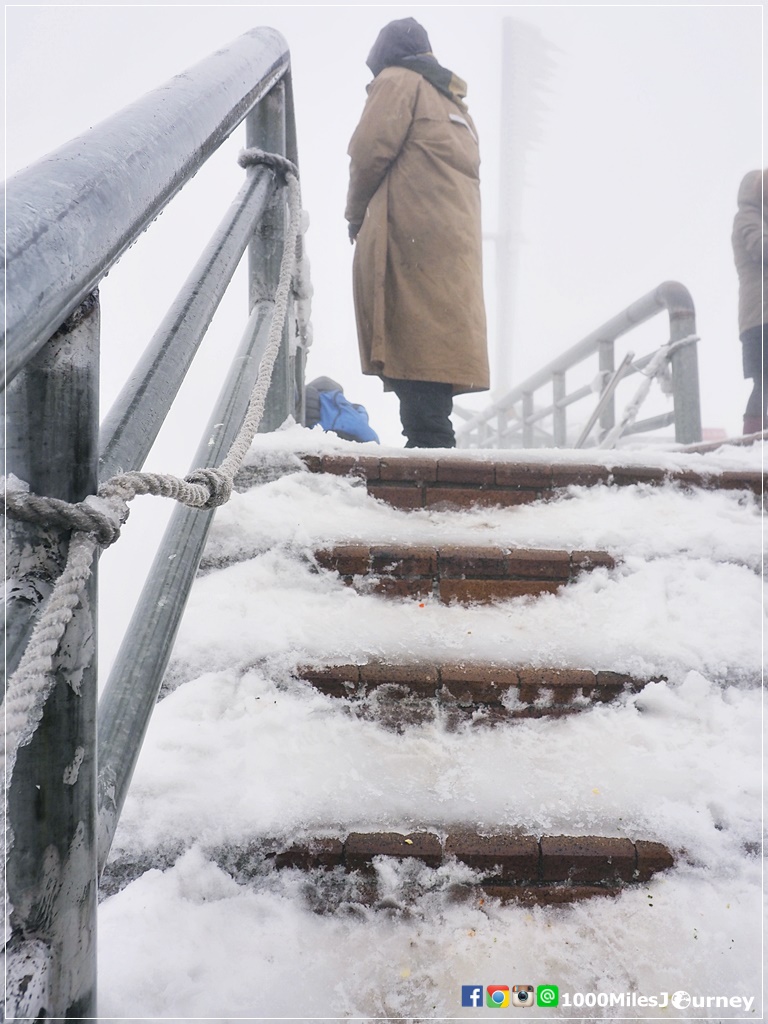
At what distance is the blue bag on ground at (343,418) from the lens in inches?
152

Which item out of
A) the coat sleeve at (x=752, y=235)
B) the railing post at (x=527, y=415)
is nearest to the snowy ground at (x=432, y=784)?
the coat sleeve at (x=752, y=235)

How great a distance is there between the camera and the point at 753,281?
11.9 feet

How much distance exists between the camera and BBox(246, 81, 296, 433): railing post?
1.76 meters

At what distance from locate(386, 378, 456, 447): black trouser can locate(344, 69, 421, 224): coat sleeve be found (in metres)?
0.95

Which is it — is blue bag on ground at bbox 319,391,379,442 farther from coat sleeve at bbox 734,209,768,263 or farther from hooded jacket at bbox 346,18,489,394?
coat sleeve at bbox 734,209,768,263

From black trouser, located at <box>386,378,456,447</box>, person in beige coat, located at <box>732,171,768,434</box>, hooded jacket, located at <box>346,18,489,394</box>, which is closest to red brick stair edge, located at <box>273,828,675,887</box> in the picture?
black trouser, located at <box>386,378,456,447</box>

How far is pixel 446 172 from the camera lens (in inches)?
A: 104

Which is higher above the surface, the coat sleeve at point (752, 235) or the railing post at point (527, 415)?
the coat sleeve at point (752, 235)

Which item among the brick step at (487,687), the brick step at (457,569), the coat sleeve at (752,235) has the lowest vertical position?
the brick step at (487,687)

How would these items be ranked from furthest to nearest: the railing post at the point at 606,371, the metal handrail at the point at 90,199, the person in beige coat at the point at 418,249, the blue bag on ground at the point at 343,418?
1. the railing post at the point at 606,371
2. the blue bag on ground at the point at 343,418
3. the person in beige coat at the point at 418,249
4. the metal handrail at the point at 90,199

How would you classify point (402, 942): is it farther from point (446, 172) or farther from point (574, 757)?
point (446, 172)

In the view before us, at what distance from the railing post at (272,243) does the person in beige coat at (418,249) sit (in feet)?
2.05

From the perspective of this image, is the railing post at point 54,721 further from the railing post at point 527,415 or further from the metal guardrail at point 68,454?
the railing post at point 527,415

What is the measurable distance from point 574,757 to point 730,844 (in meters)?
0.26
